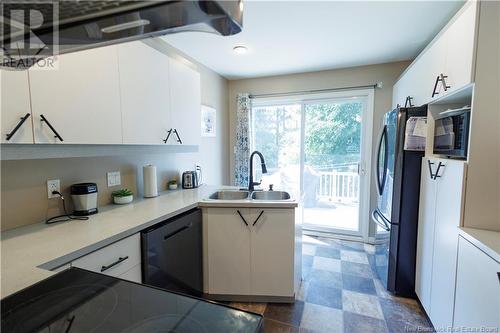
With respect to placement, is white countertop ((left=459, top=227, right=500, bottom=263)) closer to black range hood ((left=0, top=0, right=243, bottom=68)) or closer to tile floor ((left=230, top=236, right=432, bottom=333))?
tile floor ((left=230, top=236, right=432, bottom=333))

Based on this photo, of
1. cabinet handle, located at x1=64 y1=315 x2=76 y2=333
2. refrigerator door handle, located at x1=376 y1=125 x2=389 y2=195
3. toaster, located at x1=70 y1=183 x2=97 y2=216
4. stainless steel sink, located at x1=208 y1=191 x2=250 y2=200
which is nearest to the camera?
→ cabinet handle, located at x1=64 y1=315 x2=76 y2=333

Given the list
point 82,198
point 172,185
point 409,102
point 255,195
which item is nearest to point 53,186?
point 82,198

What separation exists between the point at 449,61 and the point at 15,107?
2401 millimetres

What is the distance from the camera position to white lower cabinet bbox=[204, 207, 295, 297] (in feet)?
6.09

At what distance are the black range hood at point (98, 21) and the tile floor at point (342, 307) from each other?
1909mm

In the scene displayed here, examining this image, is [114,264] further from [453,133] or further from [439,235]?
[453,133]

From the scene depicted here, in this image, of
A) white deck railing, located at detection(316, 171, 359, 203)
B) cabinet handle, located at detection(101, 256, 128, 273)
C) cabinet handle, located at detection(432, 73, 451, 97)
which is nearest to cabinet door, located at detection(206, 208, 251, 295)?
cabinet handle, located at detection(101, 256, 128, 273)

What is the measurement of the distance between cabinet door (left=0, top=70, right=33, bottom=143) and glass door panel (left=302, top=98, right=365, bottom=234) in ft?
9.93

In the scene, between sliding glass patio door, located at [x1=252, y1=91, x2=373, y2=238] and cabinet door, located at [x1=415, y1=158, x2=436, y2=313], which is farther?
sliding glass patio door, located at [x1=252, y1=91, x2=373, y2=238]

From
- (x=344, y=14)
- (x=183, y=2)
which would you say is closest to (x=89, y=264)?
(x=183, y=2)

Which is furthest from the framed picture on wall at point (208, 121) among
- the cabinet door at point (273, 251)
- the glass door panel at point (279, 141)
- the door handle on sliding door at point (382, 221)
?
the door handle on sliding door at point (382, 221)

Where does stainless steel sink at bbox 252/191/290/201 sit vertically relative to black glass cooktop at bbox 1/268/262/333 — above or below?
above

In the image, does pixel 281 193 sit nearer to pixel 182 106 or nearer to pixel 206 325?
pixel 182 106

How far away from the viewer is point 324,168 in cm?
345
